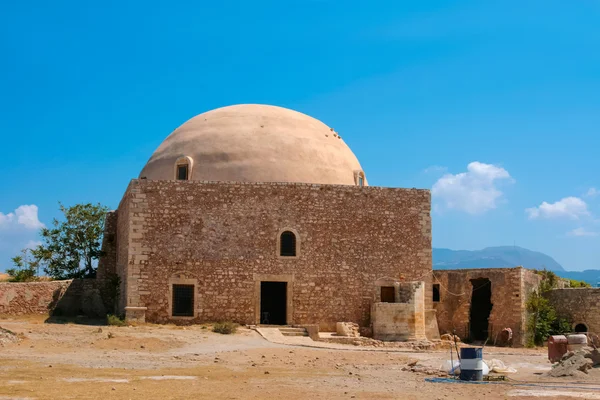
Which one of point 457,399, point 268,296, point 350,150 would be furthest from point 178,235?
point 457,399

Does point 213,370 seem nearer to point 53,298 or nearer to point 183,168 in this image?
point 183,168

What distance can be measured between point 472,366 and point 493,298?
11345 mm

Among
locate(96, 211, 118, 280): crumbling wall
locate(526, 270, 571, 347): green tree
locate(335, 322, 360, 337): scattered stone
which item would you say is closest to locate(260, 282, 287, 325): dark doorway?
locate(335, 322, 360, 337): scattered stone

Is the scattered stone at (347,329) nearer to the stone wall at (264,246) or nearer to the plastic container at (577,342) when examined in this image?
the stone wall at (264,246)

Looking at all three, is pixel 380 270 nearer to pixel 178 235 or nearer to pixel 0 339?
pixel 178 235

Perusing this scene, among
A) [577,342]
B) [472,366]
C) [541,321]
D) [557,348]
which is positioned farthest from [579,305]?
[472,366]

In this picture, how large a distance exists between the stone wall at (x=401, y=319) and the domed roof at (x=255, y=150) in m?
4.44

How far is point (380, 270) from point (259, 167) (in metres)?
4.75

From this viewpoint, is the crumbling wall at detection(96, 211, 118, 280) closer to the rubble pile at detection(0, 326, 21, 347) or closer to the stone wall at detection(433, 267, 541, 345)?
the rubble pile at detection(0, 326, 21, 347)

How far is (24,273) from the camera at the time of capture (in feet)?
86.0

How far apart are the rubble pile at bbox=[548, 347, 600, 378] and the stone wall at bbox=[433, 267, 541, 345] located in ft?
30.5

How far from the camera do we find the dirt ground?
10195mm

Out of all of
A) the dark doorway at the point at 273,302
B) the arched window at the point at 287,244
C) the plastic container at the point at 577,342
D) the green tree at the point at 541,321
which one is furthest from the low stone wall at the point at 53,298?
the plastic container at the point at 577,342

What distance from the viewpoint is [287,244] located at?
69.6 ft
